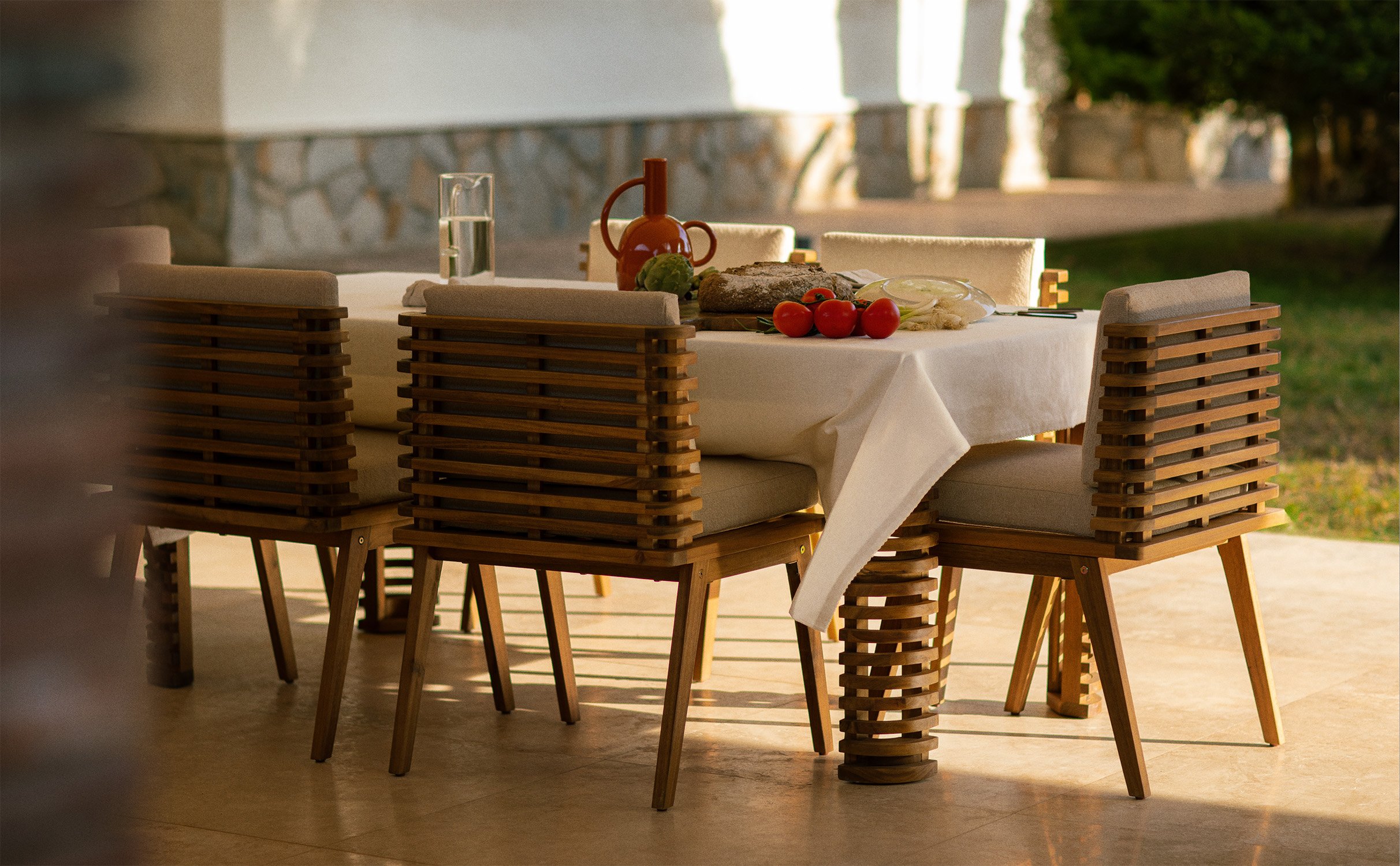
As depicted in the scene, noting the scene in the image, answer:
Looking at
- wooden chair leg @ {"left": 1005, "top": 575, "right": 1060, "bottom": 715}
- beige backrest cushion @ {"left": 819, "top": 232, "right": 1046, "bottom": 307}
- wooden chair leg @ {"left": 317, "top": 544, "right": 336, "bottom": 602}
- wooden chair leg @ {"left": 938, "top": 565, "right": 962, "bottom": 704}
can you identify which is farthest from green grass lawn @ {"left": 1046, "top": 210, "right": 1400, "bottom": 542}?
wooden chair leg @ {"left": 317, "top": 544, "right": 336, "bottom": 602}

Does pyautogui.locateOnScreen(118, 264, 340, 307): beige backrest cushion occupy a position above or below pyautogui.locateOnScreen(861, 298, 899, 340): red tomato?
above

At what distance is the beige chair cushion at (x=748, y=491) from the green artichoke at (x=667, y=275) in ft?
1.21

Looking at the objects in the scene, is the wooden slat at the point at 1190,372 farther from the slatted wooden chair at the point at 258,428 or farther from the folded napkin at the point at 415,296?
the folded napkin at the point at 415,296

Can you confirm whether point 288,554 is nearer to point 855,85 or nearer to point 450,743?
point 450,743

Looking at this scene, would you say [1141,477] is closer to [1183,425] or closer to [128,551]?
[1183,425]

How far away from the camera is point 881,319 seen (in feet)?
9.42

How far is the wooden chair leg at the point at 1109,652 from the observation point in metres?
2.73

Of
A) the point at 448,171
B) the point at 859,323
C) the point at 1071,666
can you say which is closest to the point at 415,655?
the point at 859,323

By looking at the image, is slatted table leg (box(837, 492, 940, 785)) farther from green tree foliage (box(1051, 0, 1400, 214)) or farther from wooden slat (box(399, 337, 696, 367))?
green tree foliage (box(1051, 0, 1400, 214))

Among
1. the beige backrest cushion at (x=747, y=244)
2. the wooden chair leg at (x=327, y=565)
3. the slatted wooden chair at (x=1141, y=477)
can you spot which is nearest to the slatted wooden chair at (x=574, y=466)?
the slatted wooden chair at (x=1141, y=477)

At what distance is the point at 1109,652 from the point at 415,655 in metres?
1.11

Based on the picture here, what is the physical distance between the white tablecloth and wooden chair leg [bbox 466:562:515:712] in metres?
0.49

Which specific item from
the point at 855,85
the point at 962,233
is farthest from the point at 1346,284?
the point at 855,85

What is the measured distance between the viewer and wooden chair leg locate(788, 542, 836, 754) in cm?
297
